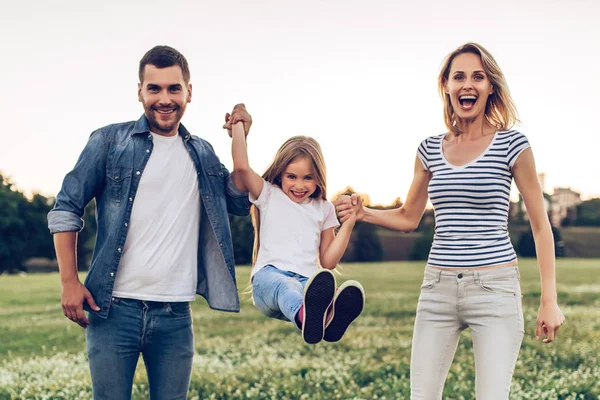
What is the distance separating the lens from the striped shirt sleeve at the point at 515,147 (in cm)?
489

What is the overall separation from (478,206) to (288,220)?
1.36m

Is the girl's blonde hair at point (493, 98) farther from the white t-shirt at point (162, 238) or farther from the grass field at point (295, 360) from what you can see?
the grass field at point (295, 360)

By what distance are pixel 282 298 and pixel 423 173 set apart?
1.41 metres

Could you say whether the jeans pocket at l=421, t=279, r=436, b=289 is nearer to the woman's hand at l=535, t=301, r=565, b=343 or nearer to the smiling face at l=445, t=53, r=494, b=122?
the woman's hand at l=535, t=301, r=565, b=343

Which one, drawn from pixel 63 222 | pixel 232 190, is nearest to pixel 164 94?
pixel 232 190

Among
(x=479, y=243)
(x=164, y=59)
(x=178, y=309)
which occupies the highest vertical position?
(x=164, y=59)

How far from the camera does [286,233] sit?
17.9 feet

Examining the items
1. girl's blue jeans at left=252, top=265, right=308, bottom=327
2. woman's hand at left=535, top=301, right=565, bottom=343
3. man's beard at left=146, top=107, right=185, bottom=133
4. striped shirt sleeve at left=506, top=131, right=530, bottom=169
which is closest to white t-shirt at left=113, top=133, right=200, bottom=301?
man's beard at left=146, top=107, right=185, bottom=133

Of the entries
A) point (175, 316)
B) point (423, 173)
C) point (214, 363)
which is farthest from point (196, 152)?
point (214, 363)

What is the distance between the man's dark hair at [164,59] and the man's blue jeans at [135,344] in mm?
1531

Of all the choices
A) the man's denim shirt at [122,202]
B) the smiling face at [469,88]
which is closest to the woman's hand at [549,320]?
the smiling face at [469,88]

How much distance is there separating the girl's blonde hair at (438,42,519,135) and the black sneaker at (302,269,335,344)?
1494mm

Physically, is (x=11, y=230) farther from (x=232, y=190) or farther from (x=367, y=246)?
(x=232, y=190)

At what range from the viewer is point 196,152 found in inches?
203
